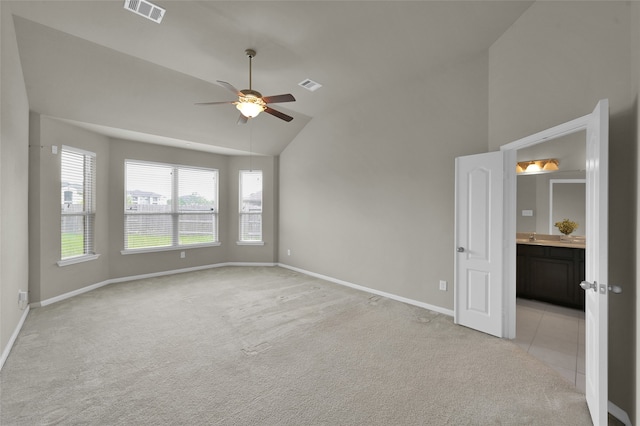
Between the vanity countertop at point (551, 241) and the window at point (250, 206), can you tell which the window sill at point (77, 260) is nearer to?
the window at point (250, 206)

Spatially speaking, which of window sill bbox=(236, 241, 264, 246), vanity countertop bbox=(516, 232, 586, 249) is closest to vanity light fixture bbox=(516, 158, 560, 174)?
vanity countertop bbox=(516, 232, 586, 249)

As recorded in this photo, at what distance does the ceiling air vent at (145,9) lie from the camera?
2.73m

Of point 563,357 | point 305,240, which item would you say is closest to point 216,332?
point 305,240

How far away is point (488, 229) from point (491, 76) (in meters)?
1.81

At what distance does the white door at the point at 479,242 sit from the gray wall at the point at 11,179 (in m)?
4.65

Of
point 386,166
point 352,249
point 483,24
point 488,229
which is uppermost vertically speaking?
point 483,24

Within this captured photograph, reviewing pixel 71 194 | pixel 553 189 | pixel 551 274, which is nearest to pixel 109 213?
pixel 71 194

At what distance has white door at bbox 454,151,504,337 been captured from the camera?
3.22m

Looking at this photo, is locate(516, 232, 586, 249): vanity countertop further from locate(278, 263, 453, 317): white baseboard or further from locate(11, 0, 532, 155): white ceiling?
locate(11, 0, 532, 155): white ceiling

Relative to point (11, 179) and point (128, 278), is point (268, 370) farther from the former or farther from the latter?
point (128, 278)

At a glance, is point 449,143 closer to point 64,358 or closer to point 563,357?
point 563,357

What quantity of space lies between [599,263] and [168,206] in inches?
264

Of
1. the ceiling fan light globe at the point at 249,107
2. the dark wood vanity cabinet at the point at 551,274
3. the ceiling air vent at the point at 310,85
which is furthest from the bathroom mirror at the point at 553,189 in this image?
the ceiling fan light globe at the point at 249,107

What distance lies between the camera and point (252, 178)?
7.12 m
